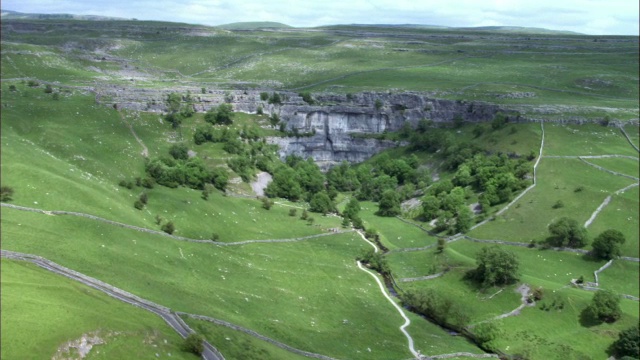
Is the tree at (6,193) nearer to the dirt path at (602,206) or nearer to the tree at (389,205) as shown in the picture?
the tree at (389,205)

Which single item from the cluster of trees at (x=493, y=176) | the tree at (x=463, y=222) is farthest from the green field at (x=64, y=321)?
the cluster of trees at (x=493, y=176)

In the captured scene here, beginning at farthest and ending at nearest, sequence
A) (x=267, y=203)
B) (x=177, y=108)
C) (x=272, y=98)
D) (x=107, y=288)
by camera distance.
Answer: (x=272, y=98)
(x=177, y=108)
(x=267, y=203)
(x=107, y=288)

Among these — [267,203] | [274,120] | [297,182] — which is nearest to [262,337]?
[267,203]

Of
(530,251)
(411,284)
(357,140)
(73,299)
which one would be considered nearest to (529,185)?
(530,251)

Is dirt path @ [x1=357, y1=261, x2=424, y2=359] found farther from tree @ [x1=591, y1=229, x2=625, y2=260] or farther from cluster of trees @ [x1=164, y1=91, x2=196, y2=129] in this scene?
cluster of trees @ [x1=164, y1=91, x2=196, y2=129]

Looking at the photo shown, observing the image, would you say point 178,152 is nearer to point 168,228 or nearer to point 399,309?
point 168,228

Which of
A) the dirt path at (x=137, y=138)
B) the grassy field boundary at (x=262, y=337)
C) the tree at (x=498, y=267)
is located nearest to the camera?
the grassy field boundary at (x=262, y=337)

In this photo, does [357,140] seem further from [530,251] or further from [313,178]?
[530,251]
